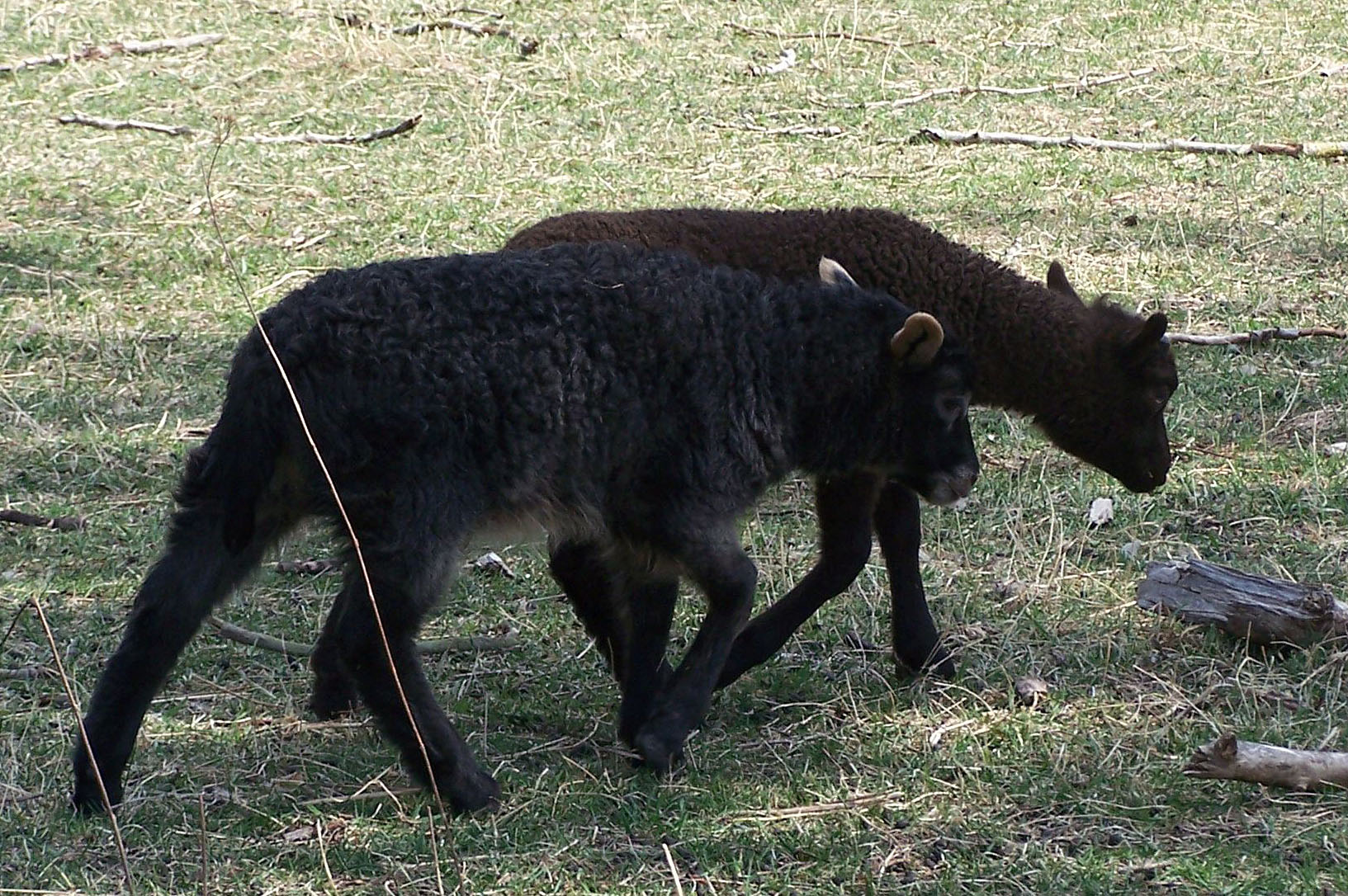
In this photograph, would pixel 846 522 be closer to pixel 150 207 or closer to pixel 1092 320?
pixel 1092 320

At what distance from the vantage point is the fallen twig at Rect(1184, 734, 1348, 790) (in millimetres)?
4918

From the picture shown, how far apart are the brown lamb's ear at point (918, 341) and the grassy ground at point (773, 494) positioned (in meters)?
1.14

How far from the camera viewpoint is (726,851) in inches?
190

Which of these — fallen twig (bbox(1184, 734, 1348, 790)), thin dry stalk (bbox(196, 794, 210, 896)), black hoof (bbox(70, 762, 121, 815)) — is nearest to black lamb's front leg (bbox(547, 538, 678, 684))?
thin dry stalk (bbox(196, 794, 210, 896))

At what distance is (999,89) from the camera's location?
13719 millimetres

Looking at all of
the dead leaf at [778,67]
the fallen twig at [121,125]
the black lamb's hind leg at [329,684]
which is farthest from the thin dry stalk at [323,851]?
the dead leaf at [778,67]

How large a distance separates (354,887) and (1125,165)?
29.3 ft

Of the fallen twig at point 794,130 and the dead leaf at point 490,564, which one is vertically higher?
the fallen twig at point 794,130

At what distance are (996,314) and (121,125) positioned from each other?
8869 mm

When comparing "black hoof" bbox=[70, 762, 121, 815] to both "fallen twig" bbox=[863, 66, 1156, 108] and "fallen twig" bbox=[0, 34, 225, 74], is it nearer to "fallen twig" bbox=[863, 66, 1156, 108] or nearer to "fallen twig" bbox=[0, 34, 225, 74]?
"fallen twig" bbox=[863, 66, 1156, 108]

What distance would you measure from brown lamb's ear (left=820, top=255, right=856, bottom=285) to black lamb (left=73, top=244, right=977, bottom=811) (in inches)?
9.3

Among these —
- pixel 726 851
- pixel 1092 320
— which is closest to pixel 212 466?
pixel 726 851

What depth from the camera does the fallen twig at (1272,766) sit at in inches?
194

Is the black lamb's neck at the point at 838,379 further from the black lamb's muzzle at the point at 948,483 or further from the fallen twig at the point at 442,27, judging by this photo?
the fallen twig at the point at 442,27
